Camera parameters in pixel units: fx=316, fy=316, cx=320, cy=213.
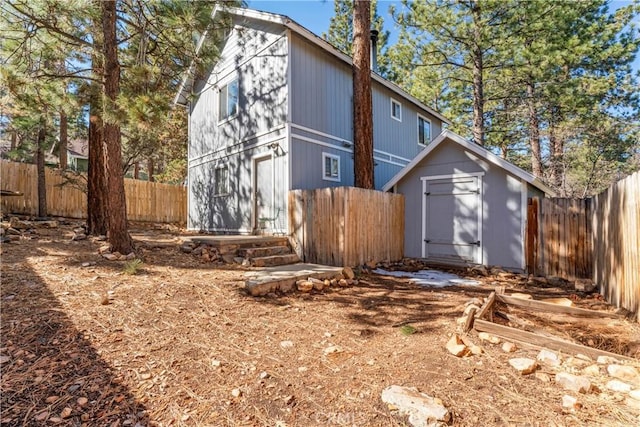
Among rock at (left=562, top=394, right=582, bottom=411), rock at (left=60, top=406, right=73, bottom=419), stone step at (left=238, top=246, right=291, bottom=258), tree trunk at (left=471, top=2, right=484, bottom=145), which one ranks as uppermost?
tree trunk at (left=471, top=2, right=484, bottom=145)

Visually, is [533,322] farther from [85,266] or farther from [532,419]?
[85,266]

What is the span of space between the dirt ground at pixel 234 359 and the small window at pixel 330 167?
17.3 feet

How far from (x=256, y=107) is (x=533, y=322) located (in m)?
8.27

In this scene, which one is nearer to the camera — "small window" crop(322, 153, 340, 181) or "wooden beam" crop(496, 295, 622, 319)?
"wooden beam" crop(496, 295, 622, 319)

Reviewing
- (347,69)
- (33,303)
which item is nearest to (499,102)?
(347,69)

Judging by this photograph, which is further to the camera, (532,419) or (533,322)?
(533,322)

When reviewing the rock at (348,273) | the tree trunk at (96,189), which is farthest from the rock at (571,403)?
the tree trunk at (96,189)

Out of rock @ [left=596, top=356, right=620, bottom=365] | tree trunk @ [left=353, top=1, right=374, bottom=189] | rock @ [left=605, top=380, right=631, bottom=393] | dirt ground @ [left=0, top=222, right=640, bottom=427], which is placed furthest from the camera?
tree trunk @ [left=353, top=1, right=374, bottom=189]

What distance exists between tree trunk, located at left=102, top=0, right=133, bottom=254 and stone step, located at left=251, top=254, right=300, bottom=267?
2.30 meters

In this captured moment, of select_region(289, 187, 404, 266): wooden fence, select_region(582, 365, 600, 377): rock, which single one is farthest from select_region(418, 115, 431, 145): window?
select_region(582, 365, 600, 377): rock

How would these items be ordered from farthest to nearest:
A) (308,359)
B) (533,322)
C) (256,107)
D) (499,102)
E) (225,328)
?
(499,102) → (256,107) → (533,322) → (225,328) → (308,359)

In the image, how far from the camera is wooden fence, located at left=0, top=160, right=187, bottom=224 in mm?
10336

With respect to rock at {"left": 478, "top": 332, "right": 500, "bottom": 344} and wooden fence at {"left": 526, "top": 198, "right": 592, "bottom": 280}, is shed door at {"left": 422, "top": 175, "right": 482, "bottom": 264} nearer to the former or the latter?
wooden fence at {"left": 526, "top": 198, "right": 592, "bottom": 280}

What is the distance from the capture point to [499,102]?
1448 centimetres
